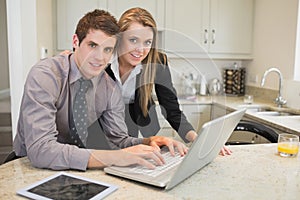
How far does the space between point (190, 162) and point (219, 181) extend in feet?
0.41

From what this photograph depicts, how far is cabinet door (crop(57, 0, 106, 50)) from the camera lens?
10.1ft

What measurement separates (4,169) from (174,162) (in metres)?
0.50

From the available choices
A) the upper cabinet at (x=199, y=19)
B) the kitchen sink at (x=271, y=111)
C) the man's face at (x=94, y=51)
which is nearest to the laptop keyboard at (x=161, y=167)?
the man's face at (x=94, y=51)

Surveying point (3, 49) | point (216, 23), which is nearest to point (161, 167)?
point (216, 23)

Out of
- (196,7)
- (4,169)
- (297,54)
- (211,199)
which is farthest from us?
(196,7)

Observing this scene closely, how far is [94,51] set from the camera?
37.0 inches

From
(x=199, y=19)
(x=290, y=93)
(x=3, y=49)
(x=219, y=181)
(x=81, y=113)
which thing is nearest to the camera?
(x=219, y=181)

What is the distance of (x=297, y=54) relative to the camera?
9.04 ft

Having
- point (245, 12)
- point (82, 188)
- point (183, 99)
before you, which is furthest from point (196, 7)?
point (82, 188)

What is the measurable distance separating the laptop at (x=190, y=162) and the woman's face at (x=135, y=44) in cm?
28

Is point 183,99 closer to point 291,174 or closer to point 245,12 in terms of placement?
point 291,174

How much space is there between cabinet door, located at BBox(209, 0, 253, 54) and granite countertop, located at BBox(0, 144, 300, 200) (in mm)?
2398

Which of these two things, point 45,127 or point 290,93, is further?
point 290,93

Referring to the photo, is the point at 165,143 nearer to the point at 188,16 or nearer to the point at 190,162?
the point at 190,162
